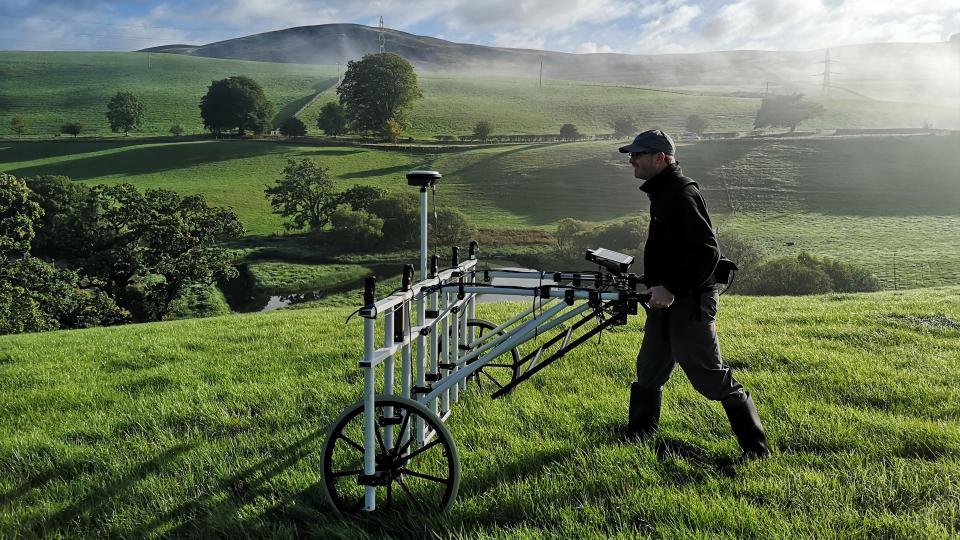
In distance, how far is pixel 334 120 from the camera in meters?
92.4

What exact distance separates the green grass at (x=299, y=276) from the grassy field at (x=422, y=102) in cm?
5243

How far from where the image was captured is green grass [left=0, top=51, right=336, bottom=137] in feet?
329

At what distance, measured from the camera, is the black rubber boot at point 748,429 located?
15.5 ft

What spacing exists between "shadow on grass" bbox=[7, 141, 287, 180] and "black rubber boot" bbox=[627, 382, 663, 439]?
77506 mm

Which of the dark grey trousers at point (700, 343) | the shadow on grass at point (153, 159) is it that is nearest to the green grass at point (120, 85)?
the shadow on grass at point (153, 159)

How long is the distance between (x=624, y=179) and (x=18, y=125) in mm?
91007

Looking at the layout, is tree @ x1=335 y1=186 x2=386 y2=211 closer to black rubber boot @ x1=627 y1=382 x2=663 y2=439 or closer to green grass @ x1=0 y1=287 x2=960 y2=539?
green grass @ x1=0 y1=287 x2=960 y2=539

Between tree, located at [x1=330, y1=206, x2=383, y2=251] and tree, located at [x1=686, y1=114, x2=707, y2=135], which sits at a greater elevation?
tree, located at [x1=686, y1=114, x2=707, y2=135]

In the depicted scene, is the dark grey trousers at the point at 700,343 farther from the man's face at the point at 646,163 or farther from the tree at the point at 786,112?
the tree at the point at 786,112

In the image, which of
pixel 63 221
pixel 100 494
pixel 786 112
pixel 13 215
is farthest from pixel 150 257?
pixel 786 112

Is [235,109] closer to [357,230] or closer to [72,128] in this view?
[72,128]

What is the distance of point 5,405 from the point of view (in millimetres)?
6922

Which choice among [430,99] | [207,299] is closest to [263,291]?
[207,299]

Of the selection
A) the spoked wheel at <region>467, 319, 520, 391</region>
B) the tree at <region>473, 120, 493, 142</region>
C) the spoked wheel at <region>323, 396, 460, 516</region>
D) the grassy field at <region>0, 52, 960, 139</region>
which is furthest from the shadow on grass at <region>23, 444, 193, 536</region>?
the grassy field at <region>0, 52, 960, 139</region>
